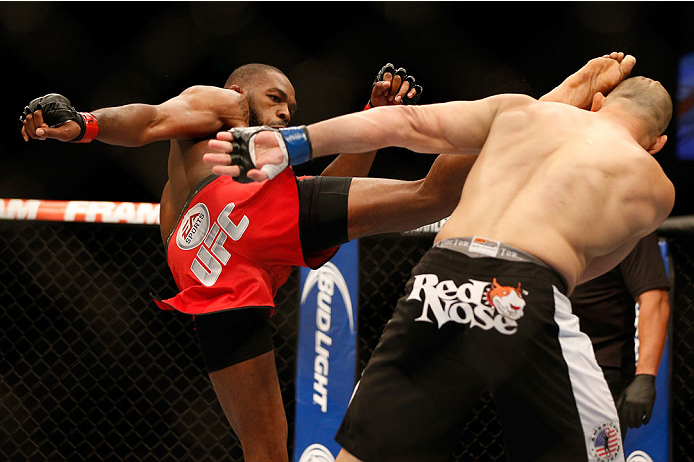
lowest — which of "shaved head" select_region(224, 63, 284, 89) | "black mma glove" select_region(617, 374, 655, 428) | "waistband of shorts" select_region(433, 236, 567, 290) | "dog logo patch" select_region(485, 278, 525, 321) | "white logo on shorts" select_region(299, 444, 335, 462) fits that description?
"white logo on shorts" select_region(299, 444, 335, 462)

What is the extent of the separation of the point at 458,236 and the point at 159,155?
245cm

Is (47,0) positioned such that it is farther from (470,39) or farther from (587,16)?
(587,16)

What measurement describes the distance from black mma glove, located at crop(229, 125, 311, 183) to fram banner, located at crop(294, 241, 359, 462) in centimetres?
111

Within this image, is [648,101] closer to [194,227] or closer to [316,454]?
[194,227]

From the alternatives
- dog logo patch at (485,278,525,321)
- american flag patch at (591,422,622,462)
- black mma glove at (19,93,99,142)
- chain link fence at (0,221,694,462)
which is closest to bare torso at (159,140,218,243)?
black mma glove at (19,93,99,142)

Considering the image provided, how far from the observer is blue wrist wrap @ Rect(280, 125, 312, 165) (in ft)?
3.95

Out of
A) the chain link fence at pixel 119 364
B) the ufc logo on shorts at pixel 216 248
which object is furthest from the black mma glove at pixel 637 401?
the ufc logo on shorts at pixel 216 248

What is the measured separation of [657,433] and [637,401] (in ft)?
0.91

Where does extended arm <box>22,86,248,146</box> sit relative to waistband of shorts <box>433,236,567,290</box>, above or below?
below

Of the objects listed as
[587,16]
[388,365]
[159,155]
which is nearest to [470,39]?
[587,16]

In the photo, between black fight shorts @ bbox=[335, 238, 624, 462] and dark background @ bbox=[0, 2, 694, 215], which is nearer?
black fight shorts @ bbox=[335, 238, 624, 462]

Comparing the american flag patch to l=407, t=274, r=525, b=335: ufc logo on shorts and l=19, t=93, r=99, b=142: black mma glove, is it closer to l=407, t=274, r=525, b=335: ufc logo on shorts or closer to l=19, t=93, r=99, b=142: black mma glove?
l=407, t=274, r=525, b=335: ufc logo on shorts

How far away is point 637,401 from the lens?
2020 mm

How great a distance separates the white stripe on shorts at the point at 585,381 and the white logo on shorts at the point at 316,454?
1269mm
